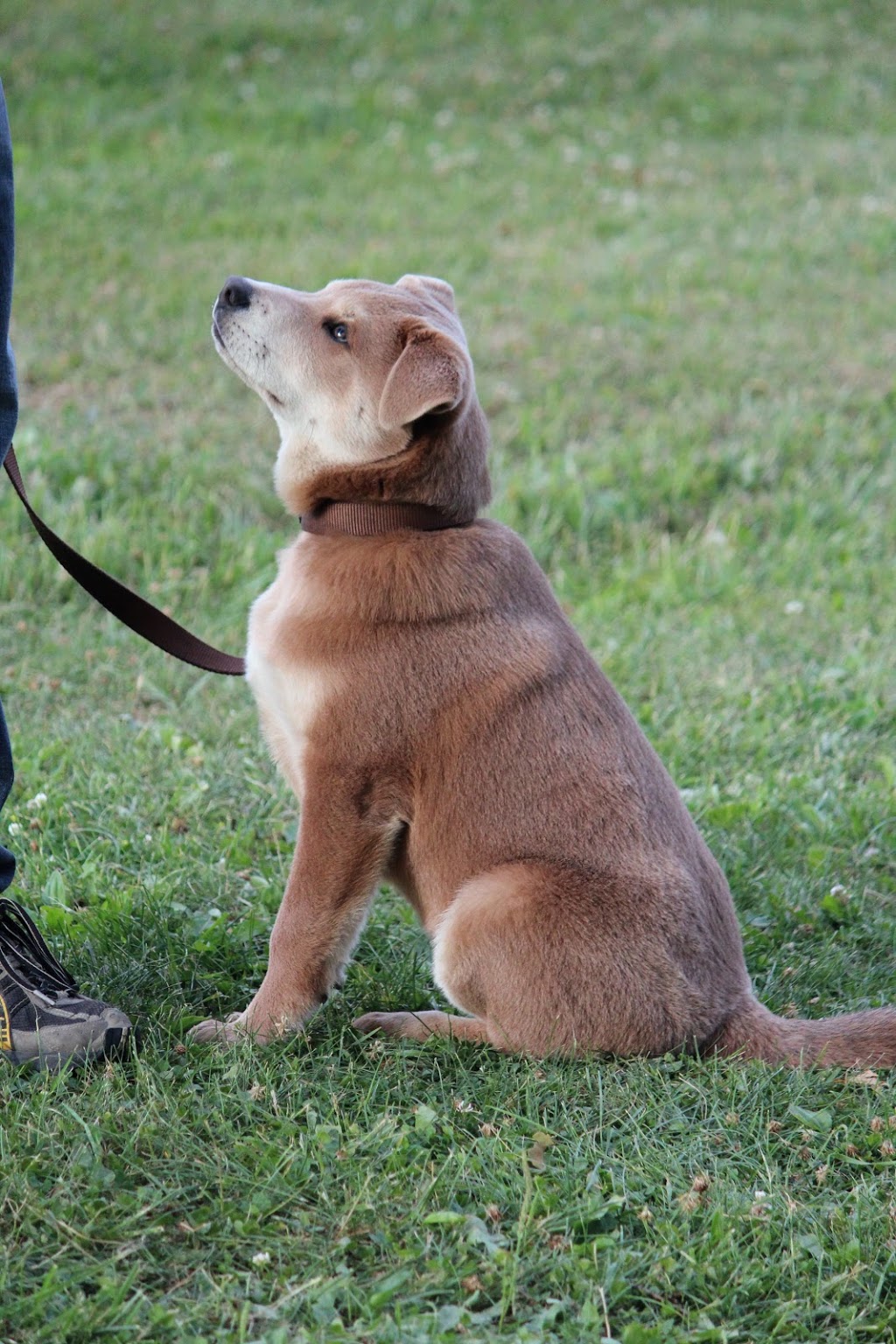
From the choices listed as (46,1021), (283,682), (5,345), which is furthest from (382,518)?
(46,1021)

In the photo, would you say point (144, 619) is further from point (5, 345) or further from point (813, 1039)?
point (813, 1039)

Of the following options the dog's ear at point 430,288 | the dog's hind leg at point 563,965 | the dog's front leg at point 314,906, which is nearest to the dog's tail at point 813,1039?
the dog's hind leg at point 563,965

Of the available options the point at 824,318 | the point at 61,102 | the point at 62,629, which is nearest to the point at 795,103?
the point at 824,318

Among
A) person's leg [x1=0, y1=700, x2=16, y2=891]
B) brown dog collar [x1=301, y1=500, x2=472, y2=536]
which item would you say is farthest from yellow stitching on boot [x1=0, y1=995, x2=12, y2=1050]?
brown dog collar [x1=301, y1=500, x2=472, y2=536]

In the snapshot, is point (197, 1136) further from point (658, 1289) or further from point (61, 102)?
point (61, 102)

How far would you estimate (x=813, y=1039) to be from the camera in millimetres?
2938

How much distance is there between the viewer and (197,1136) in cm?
262

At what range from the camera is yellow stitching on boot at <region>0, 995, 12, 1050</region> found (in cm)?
281

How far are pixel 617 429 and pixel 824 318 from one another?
7.14 feet

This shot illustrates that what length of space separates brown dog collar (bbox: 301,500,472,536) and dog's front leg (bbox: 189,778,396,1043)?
23.8 inches

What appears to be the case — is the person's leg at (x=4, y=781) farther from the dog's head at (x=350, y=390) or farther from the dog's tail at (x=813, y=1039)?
the dog's tail at (x=813, y=1039)

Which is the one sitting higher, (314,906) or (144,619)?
(144,619)

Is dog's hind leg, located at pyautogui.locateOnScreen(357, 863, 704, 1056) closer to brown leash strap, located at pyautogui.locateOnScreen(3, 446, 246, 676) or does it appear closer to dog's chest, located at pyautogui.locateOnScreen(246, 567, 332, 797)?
dog's chest, located at pyautogui.locateOnScreen(246, 567, 332, 797)

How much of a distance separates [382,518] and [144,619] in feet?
2.72
